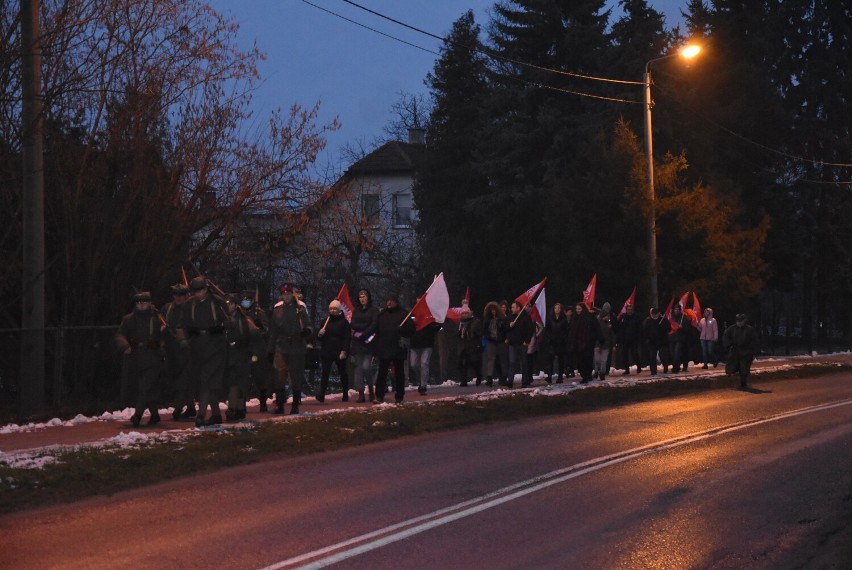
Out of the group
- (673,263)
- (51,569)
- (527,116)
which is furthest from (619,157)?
(51,569)

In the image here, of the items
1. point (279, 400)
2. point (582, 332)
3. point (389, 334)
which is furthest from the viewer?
point (582, 332)

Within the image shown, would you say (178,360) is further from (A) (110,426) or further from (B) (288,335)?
(B) (288,335)

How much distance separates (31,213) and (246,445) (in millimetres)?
5431

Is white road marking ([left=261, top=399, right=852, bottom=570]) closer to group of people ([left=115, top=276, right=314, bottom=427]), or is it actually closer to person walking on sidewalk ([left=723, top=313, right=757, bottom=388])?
group of people ([left=115, top=276, right=314, bottom=427])

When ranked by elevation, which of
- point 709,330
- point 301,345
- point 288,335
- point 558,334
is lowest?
point 301,345

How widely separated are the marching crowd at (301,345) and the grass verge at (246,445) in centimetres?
99

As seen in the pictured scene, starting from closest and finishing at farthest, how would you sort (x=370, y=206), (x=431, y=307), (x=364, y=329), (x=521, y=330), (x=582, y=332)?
(x=364, y=329), (x=431, y=307), (x=521, y=330), (x=582, y=332), (x=370, y=206)

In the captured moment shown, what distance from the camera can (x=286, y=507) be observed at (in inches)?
404

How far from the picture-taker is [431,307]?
21.7 metres

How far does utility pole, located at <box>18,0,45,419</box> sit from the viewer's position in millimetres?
16969

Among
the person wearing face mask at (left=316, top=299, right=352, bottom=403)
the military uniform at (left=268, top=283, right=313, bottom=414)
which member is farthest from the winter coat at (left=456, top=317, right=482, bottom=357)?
the military uniform at (left=268, top=283, right=313, bottom=414)

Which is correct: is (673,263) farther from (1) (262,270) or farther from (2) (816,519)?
→ (2) (816,519)

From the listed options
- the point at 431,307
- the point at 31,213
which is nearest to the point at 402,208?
the point at 431,307

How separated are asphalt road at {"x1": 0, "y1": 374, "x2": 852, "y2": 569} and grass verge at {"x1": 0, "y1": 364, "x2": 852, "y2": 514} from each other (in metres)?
0.44
